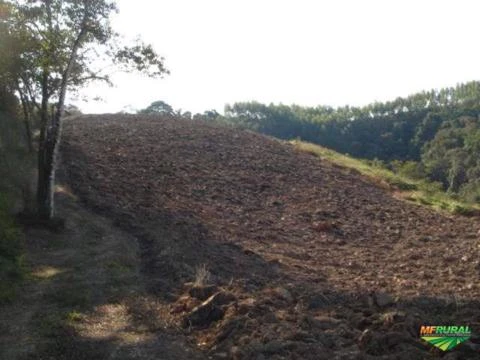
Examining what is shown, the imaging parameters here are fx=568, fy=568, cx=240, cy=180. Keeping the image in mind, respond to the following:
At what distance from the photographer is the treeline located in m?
68.8

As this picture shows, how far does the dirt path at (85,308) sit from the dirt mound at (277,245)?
41cm

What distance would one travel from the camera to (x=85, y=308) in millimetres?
8727

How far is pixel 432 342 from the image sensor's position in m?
6.33

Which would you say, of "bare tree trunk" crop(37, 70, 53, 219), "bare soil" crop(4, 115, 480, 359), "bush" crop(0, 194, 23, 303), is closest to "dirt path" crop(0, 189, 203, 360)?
"bare soil" crop(4, 115, 480, 359)

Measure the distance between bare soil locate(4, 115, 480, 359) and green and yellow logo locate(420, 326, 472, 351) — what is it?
0.33 ft

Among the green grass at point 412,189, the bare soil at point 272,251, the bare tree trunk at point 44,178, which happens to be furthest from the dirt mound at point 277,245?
the bare tree trunk at point 44,178

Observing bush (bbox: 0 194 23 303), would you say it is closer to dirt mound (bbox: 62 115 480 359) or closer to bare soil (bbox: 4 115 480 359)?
bare soil (bbox: 4 115 480 359)

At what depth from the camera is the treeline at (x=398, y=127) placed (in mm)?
68794

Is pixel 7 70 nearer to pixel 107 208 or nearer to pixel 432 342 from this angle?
pixel 107 208

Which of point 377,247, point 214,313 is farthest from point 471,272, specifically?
point 214,313

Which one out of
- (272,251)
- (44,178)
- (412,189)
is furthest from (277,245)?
(412,189)

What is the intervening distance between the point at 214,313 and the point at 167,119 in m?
22.1

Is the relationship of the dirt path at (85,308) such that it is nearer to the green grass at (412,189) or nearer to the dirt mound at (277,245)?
the dirt mound at (277,245)

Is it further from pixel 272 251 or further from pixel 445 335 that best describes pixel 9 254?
pixel 445 335
